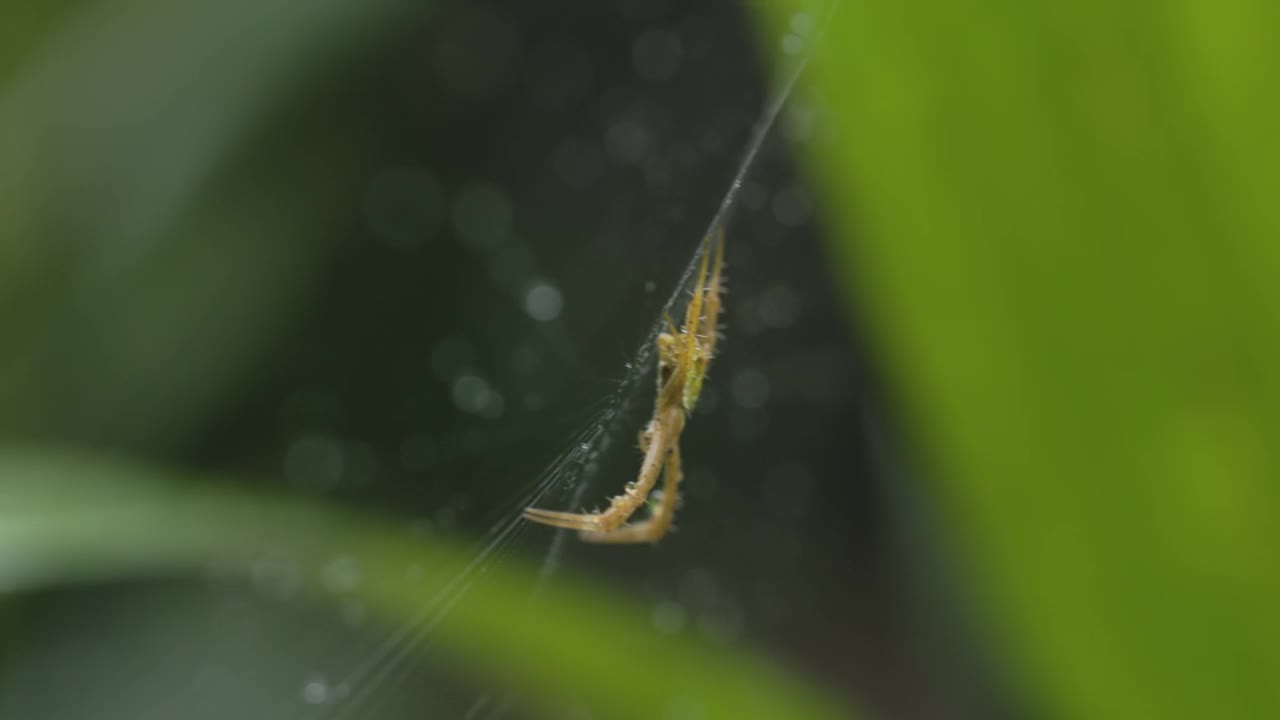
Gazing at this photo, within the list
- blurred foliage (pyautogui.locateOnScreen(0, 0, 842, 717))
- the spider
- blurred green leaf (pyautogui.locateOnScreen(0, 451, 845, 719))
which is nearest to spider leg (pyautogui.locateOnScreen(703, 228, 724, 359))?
the spider

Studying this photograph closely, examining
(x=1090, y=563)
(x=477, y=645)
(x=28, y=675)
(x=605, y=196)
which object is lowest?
(x=28, y=675)

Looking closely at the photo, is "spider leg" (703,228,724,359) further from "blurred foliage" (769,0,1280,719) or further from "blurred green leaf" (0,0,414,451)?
"blurred green leaf" (0,0,414,451)

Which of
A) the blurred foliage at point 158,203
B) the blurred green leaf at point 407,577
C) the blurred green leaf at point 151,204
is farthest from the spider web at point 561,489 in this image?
the blurred green leaf at point 151,204

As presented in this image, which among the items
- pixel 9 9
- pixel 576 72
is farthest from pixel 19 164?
pixel 576 72

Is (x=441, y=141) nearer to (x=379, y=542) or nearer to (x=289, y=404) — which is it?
(x=289, y=404)

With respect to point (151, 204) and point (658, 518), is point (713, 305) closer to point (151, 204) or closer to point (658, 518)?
point (658, 518)

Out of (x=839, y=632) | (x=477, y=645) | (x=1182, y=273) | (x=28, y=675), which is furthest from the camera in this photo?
(x=839, y=632)

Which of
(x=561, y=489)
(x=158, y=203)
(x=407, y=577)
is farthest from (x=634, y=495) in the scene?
(x=158, y=203)
